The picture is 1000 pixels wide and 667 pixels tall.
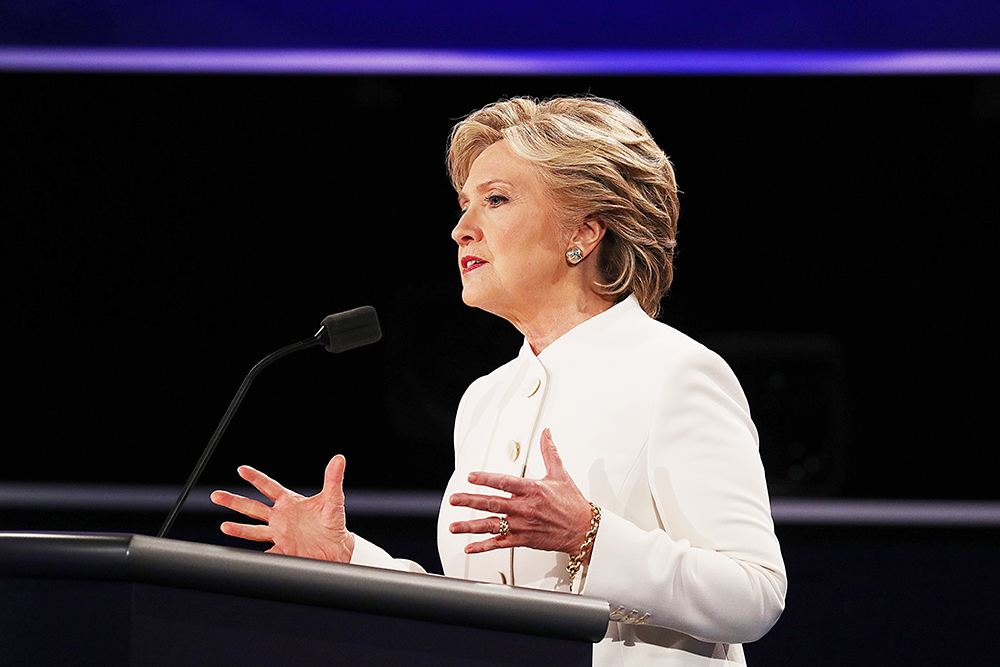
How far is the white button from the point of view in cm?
125

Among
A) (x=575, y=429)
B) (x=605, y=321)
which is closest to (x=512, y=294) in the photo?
(x=605, y=321)

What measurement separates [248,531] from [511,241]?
1.80 ft

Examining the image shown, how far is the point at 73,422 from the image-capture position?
3025 millimetres

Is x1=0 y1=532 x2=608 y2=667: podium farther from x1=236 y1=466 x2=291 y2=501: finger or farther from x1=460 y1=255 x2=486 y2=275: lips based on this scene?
x1=460 y1=255 x2=486 y2=275: lips

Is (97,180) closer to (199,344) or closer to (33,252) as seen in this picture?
(33,252)

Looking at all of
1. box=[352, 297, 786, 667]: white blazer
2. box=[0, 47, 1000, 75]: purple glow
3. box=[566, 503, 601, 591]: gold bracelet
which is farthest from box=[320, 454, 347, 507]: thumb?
box=[0, 47, 1000, 75]: purple glow

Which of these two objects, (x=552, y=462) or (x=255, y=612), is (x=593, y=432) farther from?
(x=255, y=612)

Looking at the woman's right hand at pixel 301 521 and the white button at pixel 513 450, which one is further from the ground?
the white button at pixel 513 450

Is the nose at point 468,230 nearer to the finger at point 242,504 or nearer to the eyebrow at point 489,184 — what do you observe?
the eyebrow at point 489,184

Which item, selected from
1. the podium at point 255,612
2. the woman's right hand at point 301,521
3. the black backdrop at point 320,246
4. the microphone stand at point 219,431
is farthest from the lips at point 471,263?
the black backdrop at point 320,246

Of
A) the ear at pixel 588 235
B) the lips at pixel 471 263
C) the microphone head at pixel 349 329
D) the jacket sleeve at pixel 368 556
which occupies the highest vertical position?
the ear at pixel 588 235

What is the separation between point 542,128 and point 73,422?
2.29 metres

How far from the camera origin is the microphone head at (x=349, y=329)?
127 cm

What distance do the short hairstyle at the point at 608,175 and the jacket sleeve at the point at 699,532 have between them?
0.25 m
